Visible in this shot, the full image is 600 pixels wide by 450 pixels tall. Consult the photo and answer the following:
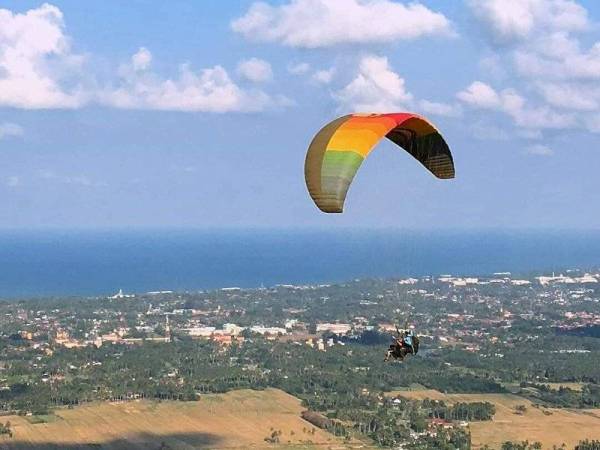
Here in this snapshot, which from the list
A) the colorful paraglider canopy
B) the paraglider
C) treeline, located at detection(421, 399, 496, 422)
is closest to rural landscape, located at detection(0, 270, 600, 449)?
treeline, located at detection(421, 399, 496, 422)

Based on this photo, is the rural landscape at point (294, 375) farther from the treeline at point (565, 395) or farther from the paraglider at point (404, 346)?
the paraglider at point (404, 346)

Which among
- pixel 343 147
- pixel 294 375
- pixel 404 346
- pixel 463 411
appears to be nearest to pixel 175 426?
pixel 463 411

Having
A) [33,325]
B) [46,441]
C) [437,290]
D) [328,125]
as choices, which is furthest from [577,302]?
[328,125]

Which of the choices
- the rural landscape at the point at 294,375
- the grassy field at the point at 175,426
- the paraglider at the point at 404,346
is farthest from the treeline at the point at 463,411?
the paraglider at the point at 404,346

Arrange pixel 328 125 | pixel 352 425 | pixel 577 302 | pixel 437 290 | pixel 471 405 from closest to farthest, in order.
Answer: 1. pixel 328 125
2. pixel 352 425
3. pixel 471 405
4. pixel 577 302
5. pixel 437 290

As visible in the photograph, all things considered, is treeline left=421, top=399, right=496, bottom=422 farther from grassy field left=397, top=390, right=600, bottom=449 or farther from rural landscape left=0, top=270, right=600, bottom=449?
grassy field left=397, top=390, right=600, bottom=449

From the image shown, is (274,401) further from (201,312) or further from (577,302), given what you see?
(577,302)
